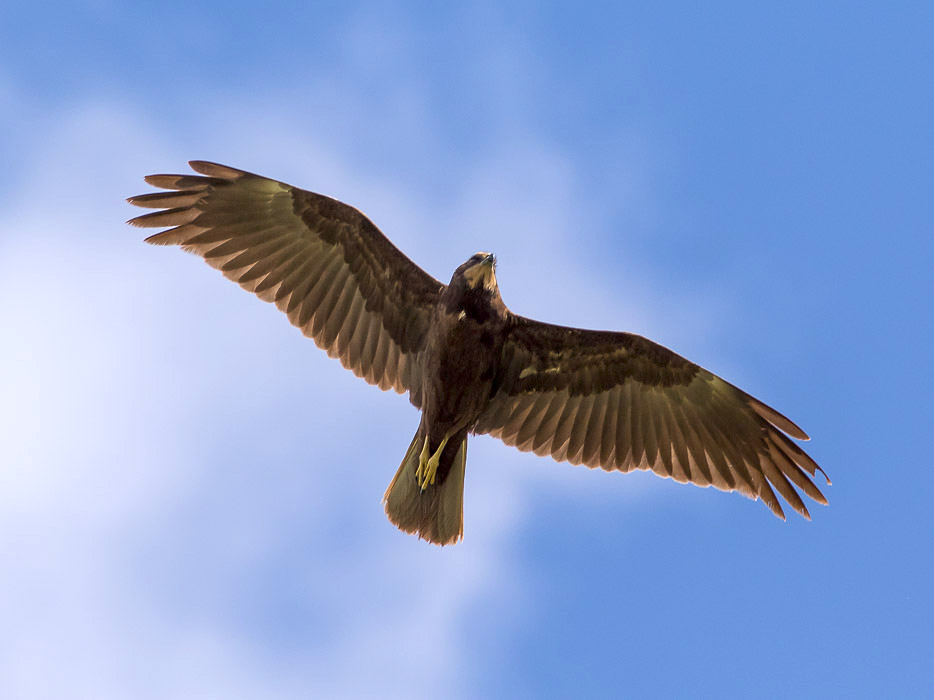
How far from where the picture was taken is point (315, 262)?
A: 34.9ft

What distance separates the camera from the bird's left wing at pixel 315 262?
34.1 ft

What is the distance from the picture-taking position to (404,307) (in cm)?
1054

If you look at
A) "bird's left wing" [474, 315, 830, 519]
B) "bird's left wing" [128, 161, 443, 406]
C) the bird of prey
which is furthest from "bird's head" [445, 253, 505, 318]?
"bird's left wing" [474, 315, 830, 519]

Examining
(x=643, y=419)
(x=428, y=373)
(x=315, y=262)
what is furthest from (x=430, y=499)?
(x=315, y=262)

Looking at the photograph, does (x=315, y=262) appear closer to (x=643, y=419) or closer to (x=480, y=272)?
(x=480, y=272)

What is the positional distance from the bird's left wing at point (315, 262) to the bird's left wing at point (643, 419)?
1.05 meters

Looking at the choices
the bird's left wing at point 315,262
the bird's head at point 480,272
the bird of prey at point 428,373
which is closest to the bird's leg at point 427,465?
the bird of prey at point 428,373

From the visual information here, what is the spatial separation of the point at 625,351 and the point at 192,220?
4250mm

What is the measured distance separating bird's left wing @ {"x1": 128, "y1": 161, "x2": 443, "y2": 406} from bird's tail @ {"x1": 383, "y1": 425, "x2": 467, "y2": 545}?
610mm

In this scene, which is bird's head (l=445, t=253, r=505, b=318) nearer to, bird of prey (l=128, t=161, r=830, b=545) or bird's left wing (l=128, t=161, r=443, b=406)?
bird of prey (l=128, t=161, r=830, b=545)

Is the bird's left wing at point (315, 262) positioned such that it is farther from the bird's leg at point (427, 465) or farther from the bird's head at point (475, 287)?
the bird's head at point (475, 287)

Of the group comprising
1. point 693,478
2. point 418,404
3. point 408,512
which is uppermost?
point 693,478

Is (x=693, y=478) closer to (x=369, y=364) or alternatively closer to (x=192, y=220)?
(x=369, y=364)

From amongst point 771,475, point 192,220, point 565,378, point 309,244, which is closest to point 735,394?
point 771,475
